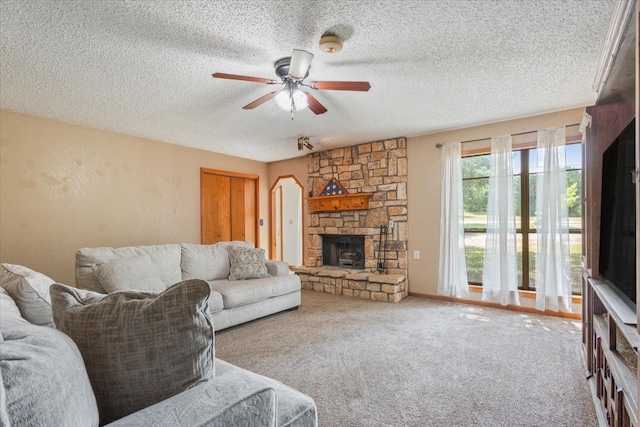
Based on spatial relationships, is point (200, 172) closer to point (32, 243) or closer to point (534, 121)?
point (32, 243)

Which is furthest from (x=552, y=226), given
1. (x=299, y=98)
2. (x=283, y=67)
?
(x=283, y=67)

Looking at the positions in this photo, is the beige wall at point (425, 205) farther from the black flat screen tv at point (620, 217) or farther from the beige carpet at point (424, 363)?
the black flat screen tv at point (620, 217)

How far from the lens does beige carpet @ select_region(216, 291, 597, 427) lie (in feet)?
6.43

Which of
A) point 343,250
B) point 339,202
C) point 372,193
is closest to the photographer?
point 372,193

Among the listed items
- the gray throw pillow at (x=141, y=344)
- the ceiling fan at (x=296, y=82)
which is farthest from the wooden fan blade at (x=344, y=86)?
the gray throw pillow at (x=141, y=344)

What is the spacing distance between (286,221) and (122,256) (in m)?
3.72

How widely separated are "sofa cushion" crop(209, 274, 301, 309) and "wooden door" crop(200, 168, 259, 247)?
1.96 metres

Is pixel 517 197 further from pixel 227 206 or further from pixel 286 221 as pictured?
pixel 227 206

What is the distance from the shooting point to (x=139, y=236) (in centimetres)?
467

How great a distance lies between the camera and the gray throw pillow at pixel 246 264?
13.3 feet

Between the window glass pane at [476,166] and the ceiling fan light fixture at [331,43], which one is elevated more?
the ceiling fan light fixture at [331,43]

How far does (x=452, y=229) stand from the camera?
14.6ft

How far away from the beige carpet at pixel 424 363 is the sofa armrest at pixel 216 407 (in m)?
1.14

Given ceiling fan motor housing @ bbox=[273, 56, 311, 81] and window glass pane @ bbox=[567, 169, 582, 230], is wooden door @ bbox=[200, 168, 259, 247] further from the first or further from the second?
window glass pane @ bbox=[567, 169, 582, 230]
